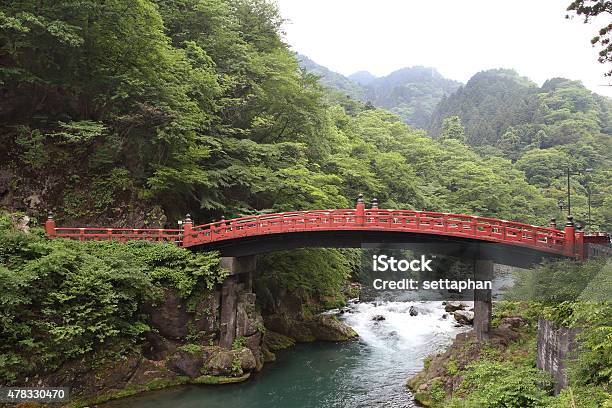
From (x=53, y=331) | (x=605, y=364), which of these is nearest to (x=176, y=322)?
(x=53, y=331)

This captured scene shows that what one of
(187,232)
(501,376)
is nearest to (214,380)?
(187,232)

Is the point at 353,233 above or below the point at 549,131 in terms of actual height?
below

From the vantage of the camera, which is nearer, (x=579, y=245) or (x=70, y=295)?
(x=579, y=245)

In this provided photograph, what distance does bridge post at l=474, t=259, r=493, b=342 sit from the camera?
674 inches

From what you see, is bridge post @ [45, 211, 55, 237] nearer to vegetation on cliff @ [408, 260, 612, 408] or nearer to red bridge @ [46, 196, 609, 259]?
red bridge @ [46, 196, 609, 259]

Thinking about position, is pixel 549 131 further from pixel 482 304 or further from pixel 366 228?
pixel 366 228

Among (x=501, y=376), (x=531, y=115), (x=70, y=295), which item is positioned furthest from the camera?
(x=531, y=115)

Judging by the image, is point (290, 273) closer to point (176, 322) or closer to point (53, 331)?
point (176, 322)

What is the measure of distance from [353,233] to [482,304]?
19.6ft

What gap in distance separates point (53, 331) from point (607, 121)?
9361 centimetres

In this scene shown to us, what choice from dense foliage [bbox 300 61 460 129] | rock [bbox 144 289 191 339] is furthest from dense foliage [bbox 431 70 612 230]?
rock [bbox 144 289 191 339]

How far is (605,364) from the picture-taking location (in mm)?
10188

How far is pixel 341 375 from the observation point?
20.4 m

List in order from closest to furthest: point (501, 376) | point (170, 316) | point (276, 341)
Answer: point (501, 376) → point (170, 316) → point (276, 341)
